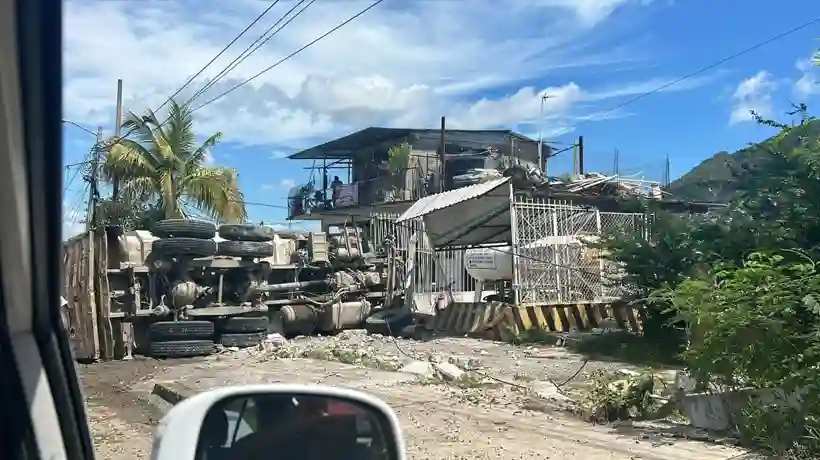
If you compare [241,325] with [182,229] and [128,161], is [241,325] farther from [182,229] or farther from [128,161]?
[128,161]

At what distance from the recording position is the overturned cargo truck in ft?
47.5

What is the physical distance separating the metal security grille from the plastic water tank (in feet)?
0.86

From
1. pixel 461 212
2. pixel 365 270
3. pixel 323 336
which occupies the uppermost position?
pixel 461 212

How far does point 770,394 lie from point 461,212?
539 inches

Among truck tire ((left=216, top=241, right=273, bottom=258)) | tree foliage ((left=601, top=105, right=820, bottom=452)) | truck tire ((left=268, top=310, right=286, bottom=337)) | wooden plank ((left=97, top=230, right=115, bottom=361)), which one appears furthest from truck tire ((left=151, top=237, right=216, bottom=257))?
tree foliage ((left=601, top=105, right=820, bottom=452))

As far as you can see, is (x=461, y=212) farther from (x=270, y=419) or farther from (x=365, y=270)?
(x=270, y=419)

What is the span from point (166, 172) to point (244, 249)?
8053mm

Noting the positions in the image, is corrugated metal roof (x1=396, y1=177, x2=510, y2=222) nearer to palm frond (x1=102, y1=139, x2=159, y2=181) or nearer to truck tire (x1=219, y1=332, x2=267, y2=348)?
truck tire (x1=219, y1=332, x2=267, y2=348)

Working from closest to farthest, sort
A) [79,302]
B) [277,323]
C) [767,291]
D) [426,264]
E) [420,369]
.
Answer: [767,291] < [420,369] < [79,302] < [277,323] < [426,264]

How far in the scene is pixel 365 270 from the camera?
20.2m

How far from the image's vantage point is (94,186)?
74.3ft

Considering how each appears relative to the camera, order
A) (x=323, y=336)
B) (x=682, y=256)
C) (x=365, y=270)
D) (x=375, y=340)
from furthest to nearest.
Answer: (x=365, y=270) → (x=323, y=336) → (x=375, y=340) → (x=682, y=256)

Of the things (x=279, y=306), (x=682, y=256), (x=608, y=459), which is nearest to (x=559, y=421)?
(x=608, y=459)

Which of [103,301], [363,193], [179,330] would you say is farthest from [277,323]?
[363,193]
